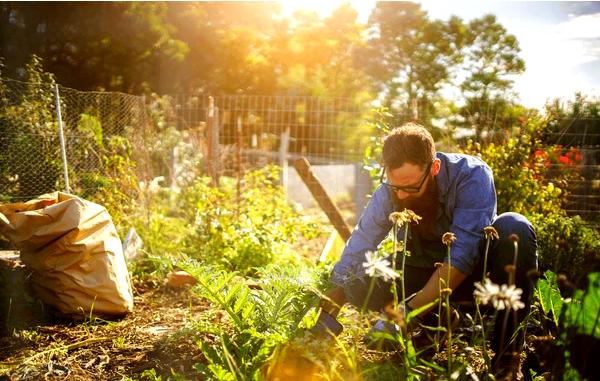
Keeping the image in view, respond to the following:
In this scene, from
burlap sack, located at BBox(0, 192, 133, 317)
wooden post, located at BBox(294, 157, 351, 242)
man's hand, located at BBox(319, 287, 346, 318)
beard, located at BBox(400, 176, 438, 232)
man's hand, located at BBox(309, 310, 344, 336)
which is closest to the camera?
man's hand, located at BBox(309, 310, 344, 336)

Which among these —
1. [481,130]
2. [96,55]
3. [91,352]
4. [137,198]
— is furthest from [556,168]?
[96,55]

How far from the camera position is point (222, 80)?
16.4 meters

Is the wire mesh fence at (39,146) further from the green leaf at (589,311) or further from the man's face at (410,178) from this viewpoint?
the green leaf at (589,311)

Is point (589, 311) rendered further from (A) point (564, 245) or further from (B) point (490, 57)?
(B) point (490, 57)

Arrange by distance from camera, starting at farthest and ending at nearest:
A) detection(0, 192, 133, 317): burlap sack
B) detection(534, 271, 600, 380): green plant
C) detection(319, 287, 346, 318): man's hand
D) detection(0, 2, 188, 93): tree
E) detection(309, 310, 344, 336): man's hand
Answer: detection(0, 2, 188, 93): tree
detection(0, 192, 133, 317): burlap sack
detection(319, 287, 346, 318): man's hand
detection(309, 310, 344, 336): man's hand
detection(534, 271, 600, 380): green plant

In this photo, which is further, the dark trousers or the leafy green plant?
the dark trousers

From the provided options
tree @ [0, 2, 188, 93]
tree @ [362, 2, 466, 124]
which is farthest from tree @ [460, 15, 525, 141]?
tree @ [0, 2, 188, 93]

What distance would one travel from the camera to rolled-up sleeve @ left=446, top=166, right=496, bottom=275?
6.66 ft

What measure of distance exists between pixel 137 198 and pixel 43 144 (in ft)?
3.70

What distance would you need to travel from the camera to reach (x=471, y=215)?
6.98 ft

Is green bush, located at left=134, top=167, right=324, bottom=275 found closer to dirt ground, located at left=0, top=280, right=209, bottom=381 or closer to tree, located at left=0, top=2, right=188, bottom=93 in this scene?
dirt ground, located at left=0, top=280, right=209, bottom=381

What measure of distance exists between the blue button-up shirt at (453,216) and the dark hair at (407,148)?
0.72ft

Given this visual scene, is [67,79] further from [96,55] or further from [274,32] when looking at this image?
[274,32]

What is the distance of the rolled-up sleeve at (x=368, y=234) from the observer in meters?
2.27
